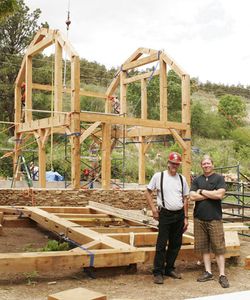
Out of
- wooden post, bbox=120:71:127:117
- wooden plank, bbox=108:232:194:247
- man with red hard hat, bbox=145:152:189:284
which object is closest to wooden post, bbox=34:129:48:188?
wooden post, bbox=120:71:127:117

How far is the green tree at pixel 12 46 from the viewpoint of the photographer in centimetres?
2728

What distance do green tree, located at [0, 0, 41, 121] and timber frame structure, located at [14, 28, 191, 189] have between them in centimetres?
1061

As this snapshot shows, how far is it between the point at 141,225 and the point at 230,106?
37.9 meters

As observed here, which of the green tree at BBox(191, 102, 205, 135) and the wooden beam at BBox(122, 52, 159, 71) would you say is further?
the green tree at BBox(191, 102, 205, 135)

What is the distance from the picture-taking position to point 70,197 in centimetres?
1162

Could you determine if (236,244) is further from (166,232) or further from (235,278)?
(166,232)

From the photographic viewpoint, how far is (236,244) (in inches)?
237

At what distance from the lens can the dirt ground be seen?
4.60 metres

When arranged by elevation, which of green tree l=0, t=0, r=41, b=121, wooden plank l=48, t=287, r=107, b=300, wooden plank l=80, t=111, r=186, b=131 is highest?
green tree l=0, t=0, r=41, b=121

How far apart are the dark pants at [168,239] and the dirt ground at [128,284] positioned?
19 centimetres

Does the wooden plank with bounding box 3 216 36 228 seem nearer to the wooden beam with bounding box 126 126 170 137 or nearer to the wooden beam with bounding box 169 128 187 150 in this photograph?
the wooden beam with bounding box 169 128 187 150

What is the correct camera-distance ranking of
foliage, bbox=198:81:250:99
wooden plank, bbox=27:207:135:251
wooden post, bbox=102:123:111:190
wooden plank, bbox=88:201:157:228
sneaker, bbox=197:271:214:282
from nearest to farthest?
sneaker, bbox=197:271:214:282
wooden plank, bbox=27:207:135:251
wooden plank, bbox=88:201:157:228
wooden post, bbox=102:123:111:190
foliage, bbox=198:81:250:99

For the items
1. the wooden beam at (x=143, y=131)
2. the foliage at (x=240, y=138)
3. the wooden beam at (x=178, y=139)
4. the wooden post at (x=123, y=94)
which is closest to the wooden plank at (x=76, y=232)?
the wooden beam at (x=178, y=139)

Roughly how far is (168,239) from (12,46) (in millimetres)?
25441
